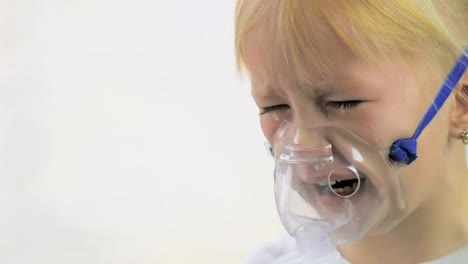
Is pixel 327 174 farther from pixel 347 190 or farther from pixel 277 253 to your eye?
pixel 277 253

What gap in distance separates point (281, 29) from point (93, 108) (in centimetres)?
74

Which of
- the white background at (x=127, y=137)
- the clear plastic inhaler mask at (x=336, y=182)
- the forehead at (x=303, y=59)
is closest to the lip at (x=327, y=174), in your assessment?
the clear plastic inhaler mask at (x=336, y=182)

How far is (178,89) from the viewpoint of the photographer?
1.42 m

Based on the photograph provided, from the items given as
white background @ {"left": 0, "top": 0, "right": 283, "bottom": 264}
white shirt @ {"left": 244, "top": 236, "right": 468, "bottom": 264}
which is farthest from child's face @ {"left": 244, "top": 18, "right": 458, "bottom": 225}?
white background @ {"left": 0, "top": 0, "right": 283, "bottom": 264}

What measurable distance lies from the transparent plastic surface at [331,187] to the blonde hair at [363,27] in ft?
0.30

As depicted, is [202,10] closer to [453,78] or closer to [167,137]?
[167,137]

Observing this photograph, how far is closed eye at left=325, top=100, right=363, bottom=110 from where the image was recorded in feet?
2.52

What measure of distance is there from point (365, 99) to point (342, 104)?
0.03m

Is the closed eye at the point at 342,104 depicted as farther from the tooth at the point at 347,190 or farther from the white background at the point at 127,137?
the white background at the point at 127,137

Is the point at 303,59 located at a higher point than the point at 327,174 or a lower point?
higher

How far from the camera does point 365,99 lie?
0.76 meters

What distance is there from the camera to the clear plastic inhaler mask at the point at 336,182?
793 millimetres

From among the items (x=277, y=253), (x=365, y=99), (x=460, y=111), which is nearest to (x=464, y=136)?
(x=460, y=111)

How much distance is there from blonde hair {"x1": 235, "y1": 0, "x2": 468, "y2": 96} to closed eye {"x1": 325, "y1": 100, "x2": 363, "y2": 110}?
0.15ft
